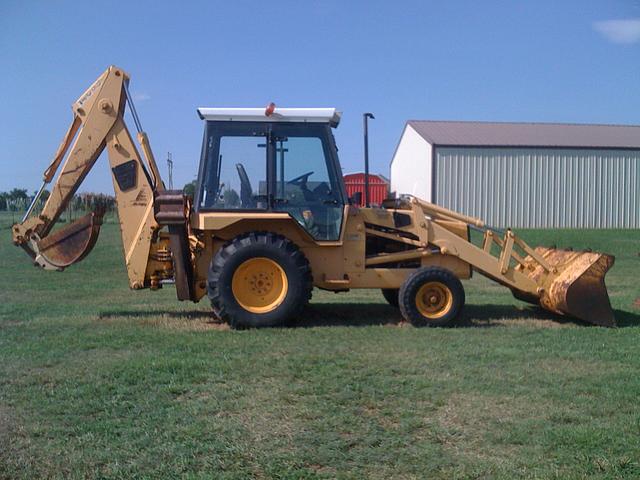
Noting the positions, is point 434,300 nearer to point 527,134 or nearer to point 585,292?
point 585,292

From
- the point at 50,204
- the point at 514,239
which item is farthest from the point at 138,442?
the point at 514,239

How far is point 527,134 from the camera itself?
3556 cm

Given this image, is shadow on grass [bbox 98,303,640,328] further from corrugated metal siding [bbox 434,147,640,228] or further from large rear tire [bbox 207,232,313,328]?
corrugated metal siding [bbox 434,147,640,228]

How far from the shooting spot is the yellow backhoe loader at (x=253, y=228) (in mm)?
9148

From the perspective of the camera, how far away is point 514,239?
992 centimetres

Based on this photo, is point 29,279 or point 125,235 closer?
point 125,235

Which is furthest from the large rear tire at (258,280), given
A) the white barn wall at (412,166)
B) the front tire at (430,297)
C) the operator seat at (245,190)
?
the white barn wall at (412,166)

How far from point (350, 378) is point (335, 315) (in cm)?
379

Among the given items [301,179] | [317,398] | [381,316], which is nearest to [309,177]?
[301,179]

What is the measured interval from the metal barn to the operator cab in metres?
23.9

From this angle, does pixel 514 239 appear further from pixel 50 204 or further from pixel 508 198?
pixel 508 198

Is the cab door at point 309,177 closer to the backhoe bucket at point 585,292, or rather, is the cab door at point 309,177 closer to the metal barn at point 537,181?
the backhoe bucket at point 585,292

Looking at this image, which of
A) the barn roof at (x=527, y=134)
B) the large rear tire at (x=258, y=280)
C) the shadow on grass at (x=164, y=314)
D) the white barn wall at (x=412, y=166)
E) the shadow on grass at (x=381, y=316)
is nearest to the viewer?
the large rear tire at (x=258, y=280)

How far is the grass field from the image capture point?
189 inches
